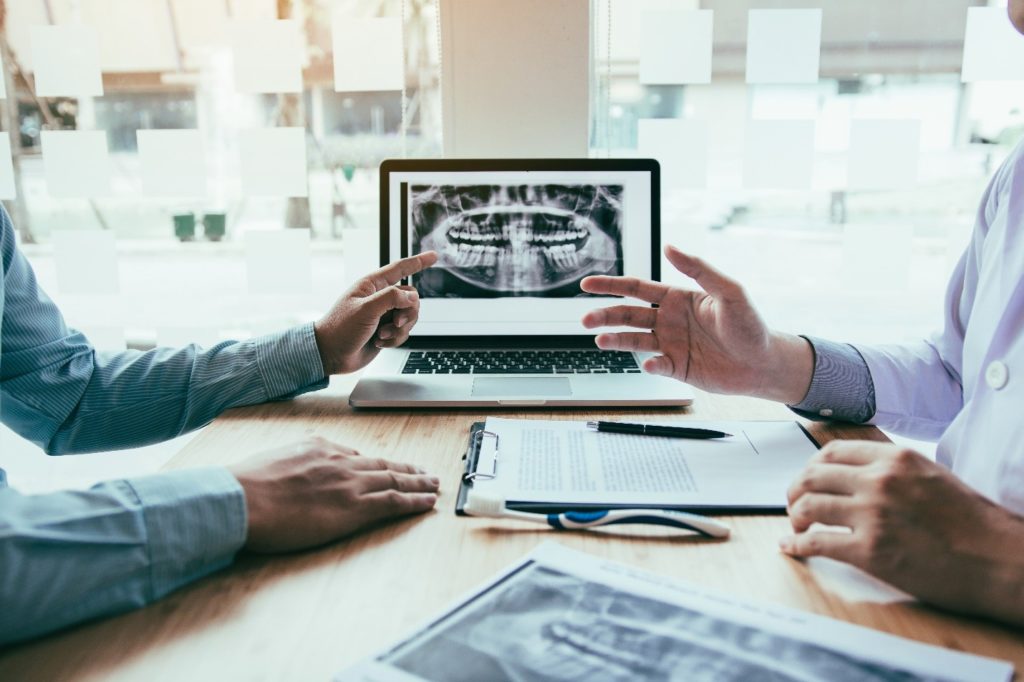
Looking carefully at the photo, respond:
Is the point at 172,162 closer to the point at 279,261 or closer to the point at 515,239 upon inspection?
the point at 279,261

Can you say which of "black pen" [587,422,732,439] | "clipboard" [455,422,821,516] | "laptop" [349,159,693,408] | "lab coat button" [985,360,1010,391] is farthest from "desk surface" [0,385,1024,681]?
"laptop" [349,159,693,408]

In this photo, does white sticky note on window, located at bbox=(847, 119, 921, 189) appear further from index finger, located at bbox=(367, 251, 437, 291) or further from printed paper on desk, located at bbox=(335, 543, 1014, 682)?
printed paper on desk, located at bbox=(335, 543, 1014, 682)

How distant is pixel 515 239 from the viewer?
141cm

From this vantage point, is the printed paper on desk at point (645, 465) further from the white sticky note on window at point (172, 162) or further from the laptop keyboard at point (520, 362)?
the white sticky note on window at point (172, 162)

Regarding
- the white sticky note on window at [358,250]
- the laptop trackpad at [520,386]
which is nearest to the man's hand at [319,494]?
the laptop trackpad at [520,386]

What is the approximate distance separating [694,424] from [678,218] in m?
0.76

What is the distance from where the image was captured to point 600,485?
84 cm

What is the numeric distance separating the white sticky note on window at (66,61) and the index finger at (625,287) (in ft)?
4.13

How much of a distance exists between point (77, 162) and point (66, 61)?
0.68 feet

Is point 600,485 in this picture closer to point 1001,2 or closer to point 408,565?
point 408,565

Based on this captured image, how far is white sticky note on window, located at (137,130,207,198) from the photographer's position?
1.68m

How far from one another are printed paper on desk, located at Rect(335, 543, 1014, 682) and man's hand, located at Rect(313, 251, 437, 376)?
608mm

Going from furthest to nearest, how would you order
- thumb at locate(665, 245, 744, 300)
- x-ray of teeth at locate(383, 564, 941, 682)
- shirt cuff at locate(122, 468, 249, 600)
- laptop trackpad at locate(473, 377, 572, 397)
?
laptop trackpad at locate(473, 377, 572, 397) < thumb at locate(665, 245, 744, 300) < shirt cuff at locate(122, 468, 249, 600) < x-ray of teeth at locate(383, 564, 941, 682)

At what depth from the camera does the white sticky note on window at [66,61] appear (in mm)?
1659
